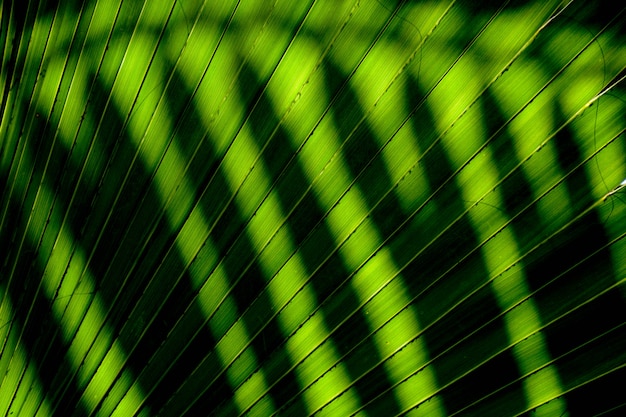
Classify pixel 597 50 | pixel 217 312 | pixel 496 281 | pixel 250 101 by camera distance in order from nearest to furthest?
1. pixel 597 50
2. pixel 496 281
3. pixel 250 101
4. pixel 217 312

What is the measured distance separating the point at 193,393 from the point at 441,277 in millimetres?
790

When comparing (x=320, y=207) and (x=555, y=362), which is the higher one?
(x=320, y=207)

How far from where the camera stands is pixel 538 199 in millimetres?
885

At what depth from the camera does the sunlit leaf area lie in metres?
0.87

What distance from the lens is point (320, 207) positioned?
1.05 m

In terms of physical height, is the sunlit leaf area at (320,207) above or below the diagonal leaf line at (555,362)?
above

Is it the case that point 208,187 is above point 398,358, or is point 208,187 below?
above

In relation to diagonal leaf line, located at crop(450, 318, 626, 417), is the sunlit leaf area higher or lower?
higher

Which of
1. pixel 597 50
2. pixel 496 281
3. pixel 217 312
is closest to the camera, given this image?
pixel 597 50

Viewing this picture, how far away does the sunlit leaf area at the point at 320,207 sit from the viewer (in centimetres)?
87

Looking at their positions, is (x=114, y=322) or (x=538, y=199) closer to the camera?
(x=538, y=199)

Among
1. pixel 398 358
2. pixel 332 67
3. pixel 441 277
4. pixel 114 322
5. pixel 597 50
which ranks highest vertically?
pixel 332 67

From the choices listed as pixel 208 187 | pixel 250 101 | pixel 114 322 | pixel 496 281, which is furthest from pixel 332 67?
pixel 114 322

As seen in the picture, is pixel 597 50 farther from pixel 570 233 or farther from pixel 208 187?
pixel 208 187
